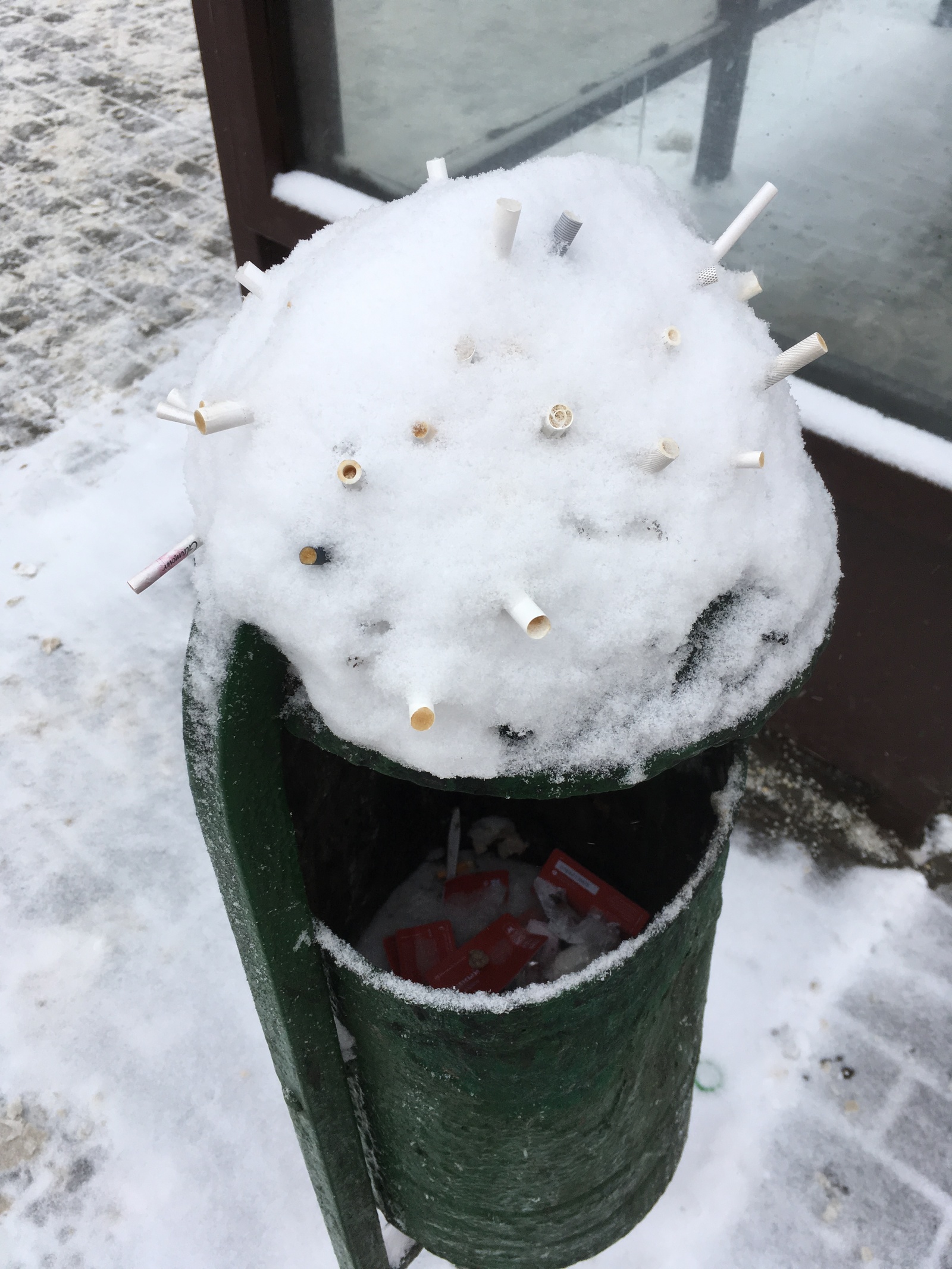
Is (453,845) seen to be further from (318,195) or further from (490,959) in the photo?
(318,195)

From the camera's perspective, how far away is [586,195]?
107cm

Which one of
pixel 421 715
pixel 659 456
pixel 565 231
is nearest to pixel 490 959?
pixel 421 715

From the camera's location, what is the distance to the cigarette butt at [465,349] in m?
0.94

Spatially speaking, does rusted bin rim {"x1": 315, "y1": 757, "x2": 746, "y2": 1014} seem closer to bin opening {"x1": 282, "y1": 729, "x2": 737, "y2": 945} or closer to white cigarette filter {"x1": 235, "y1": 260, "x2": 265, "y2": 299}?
bin opening {"x1": 282, "y1": 729, "x2": 737, "y2": 945}

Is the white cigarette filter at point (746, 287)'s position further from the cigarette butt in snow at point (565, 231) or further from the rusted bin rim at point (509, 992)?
the rusted bin rim at point (509, 992)

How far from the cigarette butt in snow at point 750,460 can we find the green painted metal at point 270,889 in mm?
494

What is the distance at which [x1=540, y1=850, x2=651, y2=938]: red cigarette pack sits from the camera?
1.98 metres

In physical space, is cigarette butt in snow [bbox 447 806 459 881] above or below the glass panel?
below

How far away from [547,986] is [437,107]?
2.54 m

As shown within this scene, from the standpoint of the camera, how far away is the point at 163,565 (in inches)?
39.8

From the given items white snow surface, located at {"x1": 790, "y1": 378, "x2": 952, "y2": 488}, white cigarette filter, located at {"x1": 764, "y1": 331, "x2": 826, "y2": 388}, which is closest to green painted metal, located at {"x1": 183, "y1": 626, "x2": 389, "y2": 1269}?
white cigarette filter, located at {"x1": 764, "y1": 331, "x2": 826, "y2": 388}

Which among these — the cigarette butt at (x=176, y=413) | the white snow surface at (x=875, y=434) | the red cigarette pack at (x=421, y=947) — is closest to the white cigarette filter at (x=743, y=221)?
the cigarette butt at (x=176, y=413)

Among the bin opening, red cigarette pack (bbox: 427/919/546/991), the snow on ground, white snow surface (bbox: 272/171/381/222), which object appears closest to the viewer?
the bin opening

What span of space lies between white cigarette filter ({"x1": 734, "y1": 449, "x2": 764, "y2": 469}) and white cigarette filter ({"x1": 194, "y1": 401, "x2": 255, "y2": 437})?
47 centimetres
